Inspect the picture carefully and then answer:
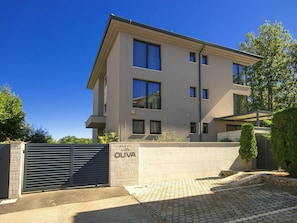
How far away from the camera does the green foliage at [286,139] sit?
8.73 meters

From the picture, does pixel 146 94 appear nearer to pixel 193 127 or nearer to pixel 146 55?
pixel 146 55

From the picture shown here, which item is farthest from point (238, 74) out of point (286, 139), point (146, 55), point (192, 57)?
point (286, 139)

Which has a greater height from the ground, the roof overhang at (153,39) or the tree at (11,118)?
the roof overhang at (153,39)

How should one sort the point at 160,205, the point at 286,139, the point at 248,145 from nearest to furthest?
the point at 160,205
the point at 286,139
the point at 248,145

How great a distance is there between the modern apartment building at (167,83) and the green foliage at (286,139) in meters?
7.77

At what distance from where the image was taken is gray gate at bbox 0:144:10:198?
727 centimetres

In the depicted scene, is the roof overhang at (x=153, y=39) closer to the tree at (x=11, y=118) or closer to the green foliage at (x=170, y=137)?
the green foliage at (x=170, y=137)

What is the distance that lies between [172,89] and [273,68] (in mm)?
17667

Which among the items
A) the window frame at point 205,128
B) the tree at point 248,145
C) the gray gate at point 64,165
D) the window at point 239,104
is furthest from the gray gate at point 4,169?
the window at point 239,104

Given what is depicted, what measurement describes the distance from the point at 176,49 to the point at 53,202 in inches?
568

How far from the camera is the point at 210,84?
18.5 metres

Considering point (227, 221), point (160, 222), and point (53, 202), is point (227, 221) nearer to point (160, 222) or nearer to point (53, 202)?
point (160, 222)

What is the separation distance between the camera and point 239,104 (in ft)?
66.3

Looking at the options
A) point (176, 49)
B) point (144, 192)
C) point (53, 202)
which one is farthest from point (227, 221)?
point (176, 49)
